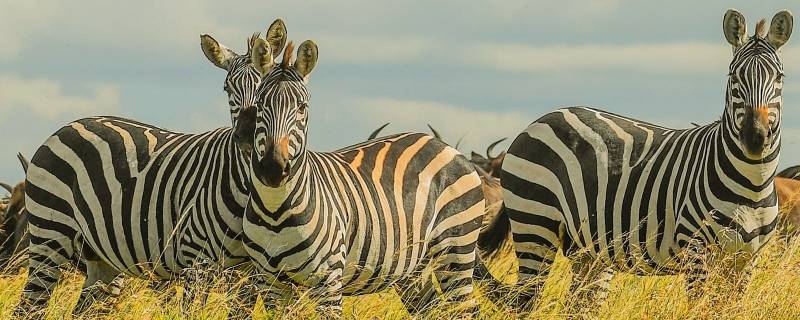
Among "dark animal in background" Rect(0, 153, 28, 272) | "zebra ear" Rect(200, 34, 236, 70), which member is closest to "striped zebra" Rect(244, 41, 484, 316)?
"zebra ear" Rect(200, 34, 236, 70)

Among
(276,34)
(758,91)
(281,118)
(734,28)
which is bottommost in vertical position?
(758,91)

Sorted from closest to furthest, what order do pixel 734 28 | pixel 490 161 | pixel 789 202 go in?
pixel 734 28
pixel 789 202
pixel 490 161

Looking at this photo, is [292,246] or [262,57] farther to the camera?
[262,57]

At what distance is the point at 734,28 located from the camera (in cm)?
829

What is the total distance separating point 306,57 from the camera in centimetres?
724

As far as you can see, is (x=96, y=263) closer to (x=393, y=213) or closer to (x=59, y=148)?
(x=59, y=148)

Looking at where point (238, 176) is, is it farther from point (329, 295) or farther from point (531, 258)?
point (531, 258)

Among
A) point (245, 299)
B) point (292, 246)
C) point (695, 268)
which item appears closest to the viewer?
point (292, 246)

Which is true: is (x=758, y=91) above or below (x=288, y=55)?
below

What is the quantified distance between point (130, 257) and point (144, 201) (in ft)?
1.17

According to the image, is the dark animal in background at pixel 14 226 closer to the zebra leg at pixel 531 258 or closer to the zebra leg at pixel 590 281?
the zebra leg at pixel 531 258

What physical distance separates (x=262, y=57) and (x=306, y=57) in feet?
0.86

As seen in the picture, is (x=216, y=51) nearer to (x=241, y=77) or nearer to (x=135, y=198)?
(x=241, y=77)

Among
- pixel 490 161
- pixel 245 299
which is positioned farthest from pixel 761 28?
pixel 490 161
